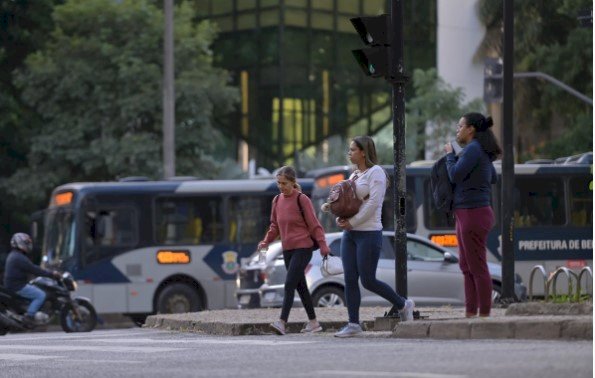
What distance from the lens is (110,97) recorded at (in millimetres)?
43000

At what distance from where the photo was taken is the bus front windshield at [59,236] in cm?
3394

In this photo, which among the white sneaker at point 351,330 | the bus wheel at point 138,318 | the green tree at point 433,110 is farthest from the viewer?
the green tree at point 433,110

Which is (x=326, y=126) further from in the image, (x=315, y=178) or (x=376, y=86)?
(x=315, y=178)

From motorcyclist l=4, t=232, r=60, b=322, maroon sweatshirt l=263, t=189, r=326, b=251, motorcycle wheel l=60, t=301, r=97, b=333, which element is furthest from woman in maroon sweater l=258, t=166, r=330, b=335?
motorcycle wheel l=60, t=301, r=97, b=333

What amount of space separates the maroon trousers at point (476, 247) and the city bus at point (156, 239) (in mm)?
17956

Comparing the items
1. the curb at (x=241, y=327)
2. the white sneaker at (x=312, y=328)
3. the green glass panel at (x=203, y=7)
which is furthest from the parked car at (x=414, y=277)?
the green glass panel at (x=203, y=7)

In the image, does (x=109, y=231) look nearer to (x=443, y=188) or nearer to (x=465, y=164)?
(x=443, y=188)

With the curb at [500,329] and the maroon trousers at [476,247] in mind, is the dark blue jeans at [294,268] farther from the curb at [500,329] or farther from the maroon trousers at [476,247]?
the maroon trousers at [476,247]

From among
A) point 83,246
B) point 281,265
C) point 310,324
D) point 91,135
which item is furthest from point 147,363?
point 91,135

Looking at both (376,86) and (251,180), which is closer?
(251,180)

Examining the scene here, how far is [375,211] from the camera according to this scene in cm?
1580

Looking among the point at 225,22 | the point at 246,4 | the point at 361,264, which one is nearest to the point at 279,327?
the point at 361,264

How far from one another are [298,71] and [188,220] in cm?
2263

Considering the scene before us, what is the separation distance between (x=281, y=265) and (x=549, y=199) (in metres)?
8.16
